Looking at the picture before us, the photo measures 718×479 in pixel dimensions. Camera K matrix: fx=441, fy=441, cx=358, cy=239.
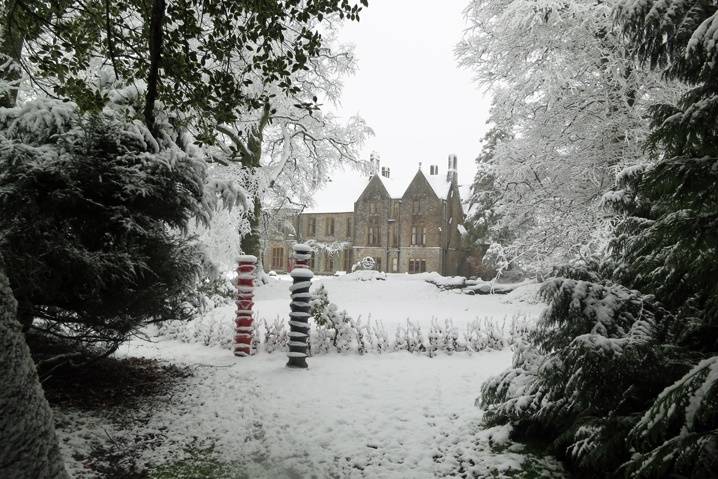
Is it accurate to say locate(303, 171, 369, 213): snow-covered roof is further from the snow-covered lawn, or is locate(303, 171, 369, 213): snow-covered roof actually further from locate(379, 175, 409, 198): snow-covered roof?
the snow-covered lawn

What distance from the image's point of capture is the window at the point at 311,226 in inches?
1906

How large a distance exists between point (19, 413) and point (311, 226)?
47.5 metres

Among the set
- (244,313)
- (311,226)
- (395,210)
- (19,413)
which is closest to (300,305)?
(244,313)

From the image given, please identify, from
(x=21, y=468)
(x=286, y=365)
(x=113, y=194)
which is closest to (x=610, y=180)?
(x=286, y=365)

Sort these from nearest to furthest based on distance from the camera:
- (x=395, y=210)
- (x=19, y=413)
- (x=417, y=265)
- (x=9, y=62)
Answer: (x=19, y=413) < (x=9, y=62) < (x=417, y=265) < (x=395, y=210)

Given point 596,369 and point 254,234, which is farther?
point 254,234

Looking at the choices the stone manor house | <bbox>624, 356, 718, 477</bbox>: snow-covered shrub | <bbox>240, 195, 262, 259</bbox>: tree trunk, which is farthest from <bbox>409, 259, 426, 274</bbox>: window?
<bbox>624, 356, 718, 477</bbox>: snow-covered shrub

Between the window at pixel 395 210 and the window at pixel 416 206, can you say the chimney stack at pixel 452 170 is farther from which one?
the window at pixel 395 210

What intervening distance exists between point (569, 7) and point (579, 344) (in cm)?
993

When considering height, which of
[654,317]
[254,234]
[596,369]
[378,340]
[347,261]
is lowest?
[378,340]

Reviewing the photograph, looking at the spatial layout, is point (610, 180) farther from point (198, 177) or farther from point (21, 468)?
point (21, 468)

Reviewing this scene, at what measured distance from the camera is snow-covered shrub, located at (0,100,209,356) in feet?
14.1

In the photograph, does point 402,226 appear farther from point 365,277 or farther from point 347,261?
point 365,277

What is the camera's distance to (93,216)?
4816 millimetres
